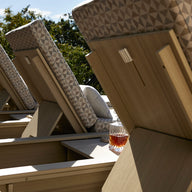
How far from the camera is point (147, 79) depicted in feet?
4.69

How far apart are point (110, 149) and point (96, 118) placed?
2.35ft

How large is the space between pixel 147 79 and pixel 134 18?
0.91 feet

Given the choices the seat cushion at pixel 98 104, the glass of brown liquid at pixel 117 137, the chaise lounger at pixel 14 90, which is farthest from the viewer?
the chaise lounger at pixel 14 90

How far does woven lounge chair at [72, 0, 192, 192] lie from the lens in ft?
3.68

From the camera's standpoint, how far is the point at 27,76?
3795mm

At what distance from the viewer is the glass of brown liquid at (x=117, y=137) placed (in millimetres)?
2227

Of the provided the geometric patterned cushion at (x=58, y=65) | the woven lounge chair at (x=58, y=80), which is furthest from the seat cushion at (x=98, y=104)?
the geometric patterned cushion at (x=58, y=65)

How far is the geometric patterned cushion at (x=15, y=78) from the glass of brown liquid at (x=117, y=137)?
2.87 meters

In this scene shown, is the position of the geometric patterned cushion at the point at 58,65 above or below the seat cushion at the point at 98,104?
above

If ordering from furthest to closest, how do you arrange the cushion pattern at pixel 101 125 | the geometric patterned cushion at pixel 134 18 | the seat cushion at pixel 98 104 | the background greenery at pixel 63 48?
the background greenery at pixel 63 48 → the seat cushion at pixel 98 104 → the cushion pattern at pixel 101 125 → the geometric patterned cushion at pixel 134 18

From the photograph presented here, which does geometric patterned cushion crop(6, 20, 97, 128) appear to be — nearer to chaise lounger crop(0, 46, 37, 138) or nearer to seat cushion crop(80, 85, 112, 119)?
seat cushion crop(80, 85, 112, 119)

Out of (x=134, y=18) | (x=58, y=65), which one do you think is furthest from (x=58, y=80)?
(x=134, y=18)

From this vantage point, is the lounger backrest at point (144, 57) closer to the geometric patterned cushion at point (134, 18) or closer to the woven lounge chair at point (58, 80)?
the geometric patterned cushion at point (134, 18)

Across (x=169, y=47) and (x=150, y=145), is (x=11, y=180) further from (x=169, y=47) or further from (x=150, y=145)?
(x=169, y=47)
